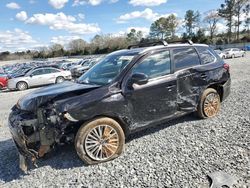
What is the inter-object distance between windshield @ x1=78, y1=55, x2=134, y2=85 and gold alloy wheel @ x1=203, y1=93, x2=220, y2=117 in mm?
2057

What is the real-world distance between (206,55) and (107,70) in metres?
2.42

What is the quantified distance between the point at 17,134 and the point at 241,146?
356 centimetres

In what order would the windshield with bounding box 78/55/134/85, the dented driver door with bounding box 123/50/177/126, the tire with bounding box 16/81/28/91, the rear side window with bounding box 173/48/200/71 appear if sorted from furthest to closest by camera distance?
the tire with bounding box 16/81/28/91, the rear side window with bounding box 173/48/200/71, the windshield with bounding box 78/55/134/85, the dented driver door with bounding box 123/50/177/126

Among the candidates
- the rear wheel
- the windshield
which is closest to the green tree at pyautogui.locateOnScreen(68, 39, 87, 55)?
the rear wheel

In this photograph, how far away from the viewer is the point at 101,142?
4109mm

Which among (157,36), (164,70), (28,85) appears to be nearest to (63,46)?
(157,36)

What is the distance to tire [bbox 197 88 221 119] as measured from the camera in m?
5.53

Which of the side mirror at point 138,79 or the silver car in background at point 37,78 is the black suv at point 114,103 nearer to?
the side mirror at point 138,79

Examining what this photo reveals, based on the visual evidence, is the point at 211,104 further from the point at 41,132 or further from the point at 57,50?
the point at 57,50

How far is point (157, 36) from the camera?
86062 mm

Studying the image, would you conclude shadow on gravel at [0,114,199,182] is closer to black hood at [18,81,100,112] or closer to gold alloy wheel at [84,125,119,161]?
gold alloy wheel at [84,125,119,161]

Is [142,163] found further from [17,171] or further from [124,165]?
[17,171]

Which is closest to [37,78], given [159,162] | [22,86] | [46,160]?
[22,86]

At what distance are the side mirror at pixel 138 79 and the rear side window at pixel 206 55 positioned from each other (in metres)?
1.97
